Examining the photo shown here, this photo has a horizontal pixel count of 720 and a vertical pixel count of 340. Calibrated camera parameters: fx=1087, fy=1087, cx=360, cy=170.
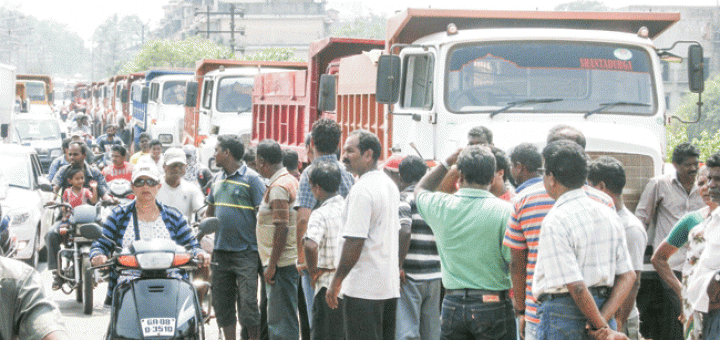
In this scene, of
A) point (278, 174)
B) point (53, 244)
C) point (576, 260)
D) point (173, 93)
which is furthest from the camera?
point (173, 93)

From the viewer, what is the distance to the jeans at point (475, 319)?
5.57m

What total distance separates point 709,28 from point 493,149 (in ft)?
218

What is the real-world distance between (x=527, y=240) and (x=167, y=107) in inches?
942

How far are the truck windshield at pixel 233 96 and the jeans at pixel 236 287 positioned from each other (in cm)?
1223

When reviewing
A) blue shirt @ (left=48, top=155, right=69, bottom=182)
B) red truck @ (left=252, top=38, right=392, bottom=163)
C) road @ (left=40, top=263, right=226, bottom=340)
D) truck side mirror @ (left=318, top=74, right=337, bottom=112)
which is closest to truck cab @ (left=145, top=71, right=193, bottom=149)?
red truck @ (left=252, top=38, right=392, bottom=163)

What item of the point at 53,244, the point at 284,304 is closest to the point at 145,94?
the point at 53,244

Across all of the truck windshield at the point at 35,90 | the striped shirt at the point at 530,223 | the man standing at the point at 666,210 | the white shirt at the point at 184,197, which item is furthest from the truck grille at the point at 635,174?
the truck windshield at the point at 35,90

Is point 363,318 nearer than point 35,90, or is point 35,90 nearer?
point 363,318

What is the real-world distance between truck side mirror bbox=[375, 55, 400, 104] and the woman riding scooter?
2929 millimetres

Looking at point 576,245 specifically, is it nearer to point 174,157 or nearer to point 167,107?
point 174,157

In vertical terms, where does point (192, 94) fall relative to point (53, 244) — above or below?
above

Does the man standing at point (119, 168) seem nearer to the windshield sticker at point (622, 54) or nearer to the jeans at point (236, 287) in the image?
the jeans at point (236, 287)

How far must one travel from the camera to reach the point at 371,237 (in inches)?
231

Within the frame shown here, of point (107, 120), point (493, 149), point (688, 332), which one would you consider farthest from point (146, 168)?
point (107, 120)
